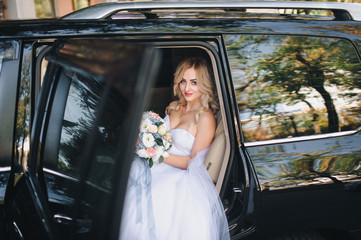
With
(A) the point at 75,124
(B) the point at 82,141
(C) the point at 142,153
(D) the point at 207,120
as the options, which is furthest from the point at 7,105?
(D) the point at 207,120

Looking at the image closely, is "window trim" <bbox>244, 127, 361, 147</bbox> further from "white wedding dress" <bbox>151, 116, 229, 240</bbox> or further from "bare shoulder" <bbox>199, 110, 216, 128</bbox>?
"bare shoulder" <bbox>199, 110, 216, 128</bbox>

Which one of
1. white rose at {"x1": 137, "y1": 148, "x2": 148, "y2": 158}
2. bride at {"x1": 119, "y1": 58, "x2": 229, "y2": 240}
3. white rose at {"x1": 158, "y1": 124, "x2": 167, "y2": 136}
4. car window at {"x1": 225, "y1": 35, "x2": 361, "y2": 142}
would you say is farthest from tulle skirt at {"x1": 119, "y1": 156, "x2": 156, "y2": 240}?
car window at {"x1": 225, "y1": 35, "x2": 361, "y2": 142}

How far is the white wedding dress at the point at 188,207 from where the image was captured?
70.3 inches

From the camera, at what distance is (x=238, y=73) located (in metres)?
1.71

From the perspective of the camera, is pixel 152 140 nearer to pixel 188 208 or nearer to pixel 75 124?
pixel 188 208

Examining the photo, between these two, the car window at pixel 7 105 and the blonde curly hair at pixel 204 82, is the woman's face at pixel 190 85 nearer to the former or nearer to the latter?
the blonde curly hair at pixel 204 82

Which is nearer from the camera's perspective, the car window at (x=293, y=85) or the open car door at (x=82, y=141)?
the open car door at (x=82, y=141)

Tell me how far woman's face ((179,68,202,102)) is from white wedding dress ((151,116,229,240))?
0.70 metres

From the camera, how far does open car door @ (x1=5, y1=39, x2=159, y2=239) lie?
2.97 feet

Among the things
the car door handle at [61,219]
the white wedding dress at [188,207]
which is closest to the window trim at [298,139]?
the white wedding dress at [188,207]

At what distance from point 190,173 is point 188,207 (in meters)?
0.29

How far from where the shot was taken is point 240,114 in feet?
5.60

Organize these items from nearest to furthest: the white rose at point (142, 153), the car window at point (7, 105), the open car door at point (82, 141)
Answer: the open car door at point (82, 141) < the car window at point (7, 105) < the white rose at point (142, 153)

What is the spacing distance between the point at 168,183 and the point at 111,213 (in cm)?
109
